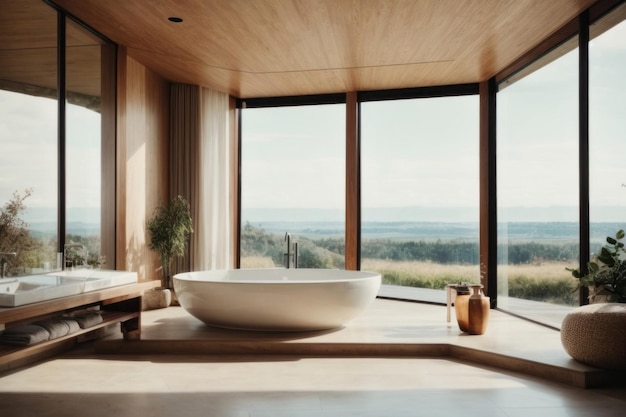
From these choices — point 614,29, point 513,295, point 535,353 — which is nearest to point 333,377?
point 535,353

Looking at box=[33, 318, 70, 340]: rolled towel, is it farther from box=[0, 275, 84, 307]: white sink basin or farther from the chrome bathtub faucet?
the chrome bathtub faucet

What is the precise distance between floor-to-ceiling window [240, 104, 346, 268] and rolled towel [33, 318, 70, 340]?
138 inches

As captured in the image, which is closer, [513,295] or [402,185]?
[513,295]

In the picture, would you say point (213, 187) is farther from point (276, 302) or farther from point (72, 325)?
point (72, 325)

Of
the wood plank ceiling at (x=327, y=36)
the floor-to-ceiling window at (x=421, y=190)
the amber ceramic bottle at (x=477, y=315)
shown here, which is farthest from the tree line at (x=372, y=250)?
the wood plank ceiling at (x=327, y=36)

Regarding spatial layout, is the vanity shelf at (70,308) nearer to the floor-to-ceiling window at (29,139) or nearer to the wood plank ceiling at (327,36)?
the floor-to-ceiling window at (29,139)

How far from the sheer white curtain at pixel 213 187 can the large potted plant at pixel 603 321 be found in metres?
4.02

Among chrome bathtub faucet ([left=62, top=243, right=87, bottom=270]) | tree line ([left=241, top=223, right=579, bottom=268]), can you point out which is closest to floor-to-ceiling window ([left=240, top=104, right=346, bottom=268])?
tree line ([left=241, top=223, right=579, bottom=268])

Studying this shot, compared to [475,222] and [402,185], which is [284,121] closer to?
[402,185]

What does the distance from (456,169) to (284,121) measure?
2.16 metres

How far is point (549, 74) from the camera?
512 cm

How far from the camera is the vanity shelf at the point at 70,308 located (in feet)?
10.6

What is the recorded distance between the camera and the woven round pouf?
3.41 metres

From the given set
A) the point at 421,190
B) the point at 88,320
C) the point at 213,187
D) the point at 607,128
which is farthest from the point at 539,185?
the point at 88,320
